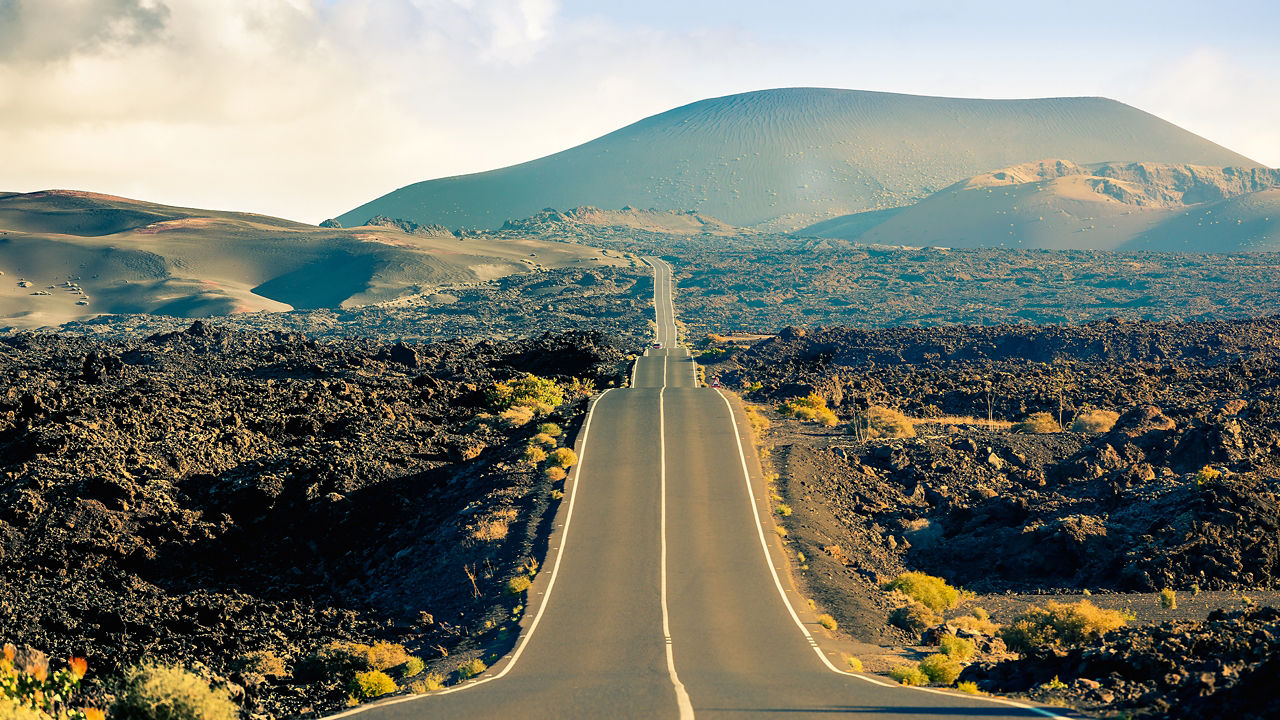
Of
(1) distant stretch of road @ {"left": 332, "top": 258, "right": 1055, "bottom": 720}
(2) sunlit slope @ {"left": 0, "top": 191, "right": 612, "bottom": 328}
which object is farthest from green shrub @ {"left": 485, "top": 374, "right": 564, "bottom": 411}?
(2) sunlit slope @ {"left": 0, "top": 191, "right": 612, "bottom": 328}

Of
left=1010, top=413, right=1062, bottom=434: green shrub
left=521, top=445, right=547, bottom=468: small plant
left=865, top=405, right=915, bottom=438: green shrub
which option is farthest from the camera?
left=1010, top=413, right=1062, bottom=434: green shrub

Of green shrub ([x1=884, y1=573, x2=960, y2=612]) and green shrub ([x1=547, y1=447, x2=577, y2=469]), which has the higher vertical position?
green shrub ([x1=547, y1=447, x2=577, y2=469])

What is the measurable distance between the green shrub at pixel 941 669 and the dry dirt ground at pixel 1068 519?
37 centimetres

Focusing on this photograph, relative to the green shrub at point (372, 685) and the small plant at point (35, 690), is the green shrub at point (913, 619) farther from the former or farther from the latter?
the small plant at point (35, 690)

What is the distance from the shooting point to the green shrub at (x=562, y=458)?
116ft

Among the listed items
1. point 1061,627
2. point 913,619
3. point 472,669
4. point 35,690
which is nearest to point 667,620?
point 472,669

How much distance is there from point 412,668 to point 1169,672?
1346 cm

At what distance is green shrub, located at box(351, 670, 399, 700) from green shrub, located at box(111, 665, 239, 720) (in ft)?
12.4

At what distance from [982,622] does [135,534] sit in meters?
22.9

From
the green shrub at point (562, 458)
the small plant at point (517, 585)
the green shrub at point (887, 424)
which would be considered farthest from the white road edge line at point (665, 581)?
the green shrub at point (887, 424)

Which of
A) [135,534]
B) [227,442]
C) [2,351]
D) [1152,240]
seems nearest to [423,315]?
[2,351]

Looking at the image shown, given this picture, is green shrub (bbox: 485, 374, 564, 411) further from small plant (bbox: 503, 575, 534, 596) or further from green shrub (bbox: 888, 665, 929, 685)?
green shrub (bbox: 888, 665, 929, 685)

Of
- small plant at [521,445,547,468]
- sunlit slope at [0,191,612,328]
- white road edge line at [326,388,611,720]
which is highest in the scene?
sunlit slope at [0,191,612,328]

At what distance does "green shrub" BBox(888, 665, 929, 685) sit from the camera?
17.8m
